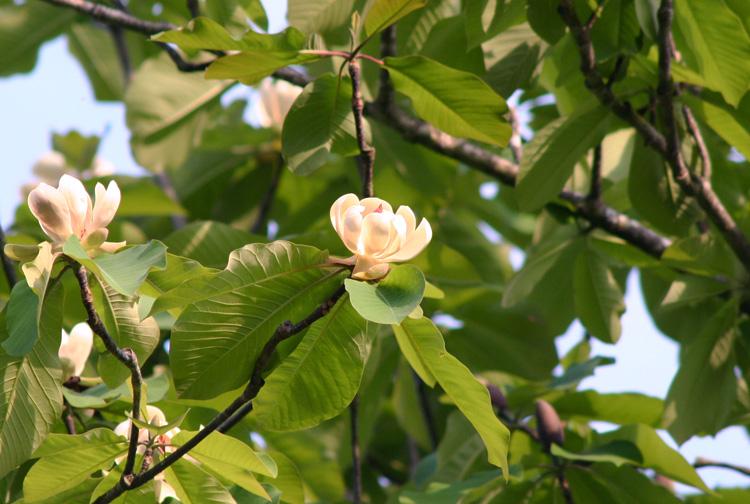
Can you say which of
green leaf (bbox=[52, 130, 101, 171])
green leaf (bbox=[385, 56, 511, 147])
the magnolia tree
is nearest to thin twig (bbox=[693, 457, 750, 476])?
the magnolia tree

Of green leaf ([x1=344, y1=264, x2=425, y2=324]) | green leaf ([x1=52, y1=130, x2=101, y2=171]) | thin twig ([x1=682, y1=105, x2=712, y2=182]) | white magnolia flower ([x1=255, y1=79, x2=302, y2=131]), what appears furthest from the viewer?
green leaf ([x1=52, y1=130, x2=101, y2=171])

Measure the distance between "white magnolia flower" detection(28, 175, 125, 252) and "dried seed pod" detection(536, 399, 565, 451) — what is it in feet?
2.93

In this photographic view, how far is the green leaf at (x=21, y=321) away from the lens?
3.03 feet

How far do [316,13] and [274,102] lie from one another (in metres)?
1.32

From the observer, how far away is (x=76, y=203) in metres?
1.05

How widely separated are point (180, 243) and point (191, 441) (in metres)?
0.85

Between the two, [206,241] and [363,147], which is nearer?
[363,147]

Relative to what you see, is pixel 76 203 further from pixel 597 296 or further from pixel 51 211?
pixel 597 296

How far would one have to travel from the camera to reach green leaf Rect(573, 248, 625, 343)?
78.8 inches

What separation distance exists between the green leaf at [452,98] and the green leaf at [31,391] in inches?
20.7

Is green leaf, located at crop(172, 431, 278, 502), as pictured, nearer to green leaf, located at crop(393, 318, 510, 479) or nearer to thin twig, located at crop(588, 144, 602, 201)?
green leaf, located at crop(393, 318, 510, 479)

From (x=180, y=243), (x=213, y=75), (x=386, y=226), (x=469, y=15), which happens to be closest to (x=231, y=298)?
(x=386, y=226)

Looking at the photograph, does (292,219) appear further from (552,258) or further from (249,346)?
(249,346)

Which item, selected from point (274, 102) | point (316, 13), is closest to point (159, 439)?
point (316, 13)
